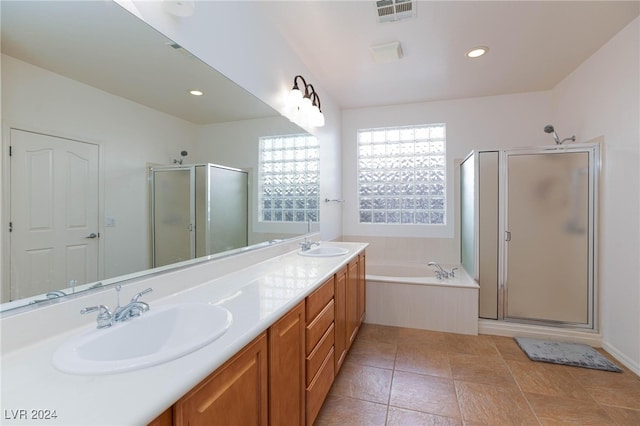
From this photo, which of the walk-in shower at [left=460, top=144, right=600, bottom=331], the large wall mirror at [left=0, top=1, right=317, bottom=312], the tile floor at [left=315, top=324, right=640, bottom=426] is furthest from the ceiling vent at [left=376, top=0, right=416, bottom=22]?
the tile floor at [left=315, top=324, right=640, bottom=426]

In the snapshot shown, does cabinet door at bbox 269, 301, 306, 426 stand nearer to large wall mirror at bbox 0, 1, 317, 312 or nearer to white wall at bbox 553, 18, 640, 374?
large wall mirror at bbox 0, 1, 317, 312

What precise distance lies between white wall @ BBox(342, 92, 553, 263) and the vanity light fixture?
1042mm

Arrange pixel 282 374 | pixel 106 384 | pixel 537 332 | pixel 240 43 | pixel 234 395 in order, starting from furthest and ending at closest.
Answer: pixel 537 332 < pixel 240 43 < pixel 282 374 < pixel 234 395 < pixel 106 384

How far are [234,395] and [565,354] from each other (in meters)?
2.71

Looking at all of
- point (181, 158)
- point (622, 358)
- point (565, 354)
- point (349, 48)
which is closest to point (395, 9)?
point (349, 48)

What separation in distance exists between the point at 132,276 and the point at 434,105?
3726 millimetres

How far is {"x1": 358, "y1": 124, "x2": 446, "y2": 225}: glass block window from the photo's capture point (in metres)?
3.62

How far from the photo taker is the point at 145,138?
3.78ft

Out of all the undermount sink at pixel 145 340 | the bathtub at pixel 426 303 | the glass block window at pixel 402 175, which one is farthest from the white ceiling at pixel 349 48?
the bathtub at pixel 426 303

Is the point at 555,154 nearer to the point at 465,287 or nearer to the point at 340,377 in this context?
the point at 465,287

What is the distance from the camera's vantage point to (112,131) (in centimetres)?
101

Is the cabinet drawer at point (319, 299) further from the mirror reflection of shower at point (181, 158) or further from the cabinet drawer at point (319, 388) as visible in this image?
the mirror reflection of shower at point (181, 158)

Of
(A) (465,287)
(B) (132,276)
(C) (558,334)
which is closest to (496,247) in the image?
(A) (465,287)

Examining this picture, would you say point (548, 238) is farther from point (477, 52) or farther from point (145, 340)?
point (145, 340)
